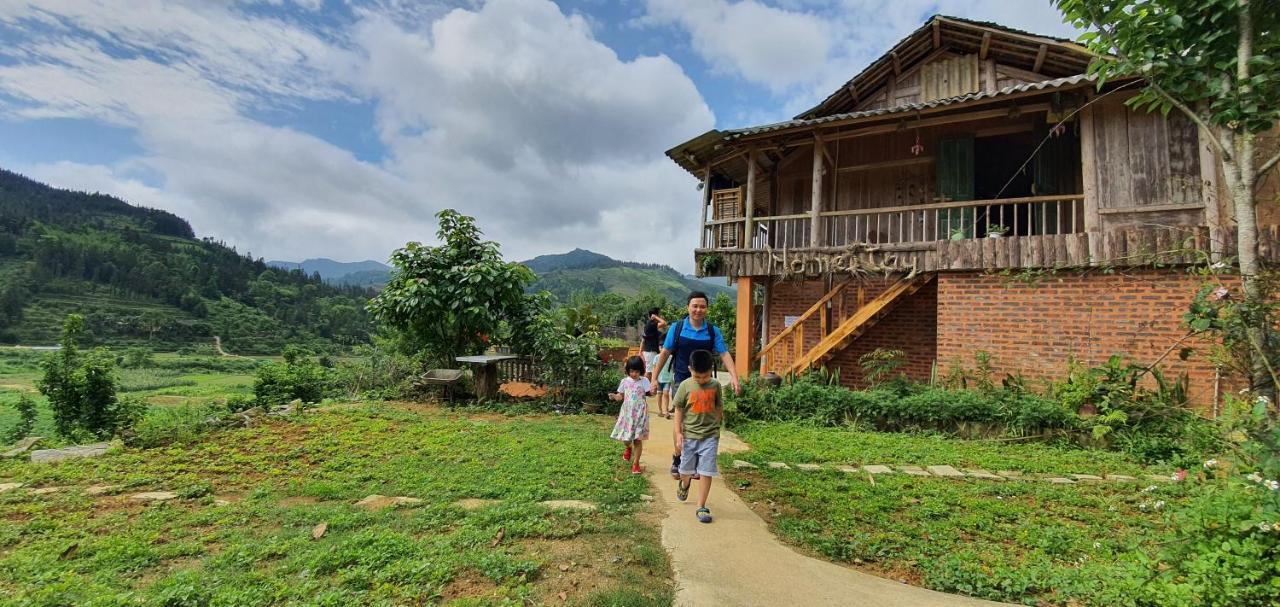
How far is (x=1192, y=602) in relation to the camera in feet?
7.13

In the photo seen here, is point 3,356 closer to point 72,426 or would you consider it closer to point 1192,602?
point 72,426

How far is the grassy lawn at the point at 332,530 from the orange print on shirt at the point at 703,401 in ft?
2.78

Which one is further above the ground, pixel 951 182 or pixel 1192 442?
pixel 951 182

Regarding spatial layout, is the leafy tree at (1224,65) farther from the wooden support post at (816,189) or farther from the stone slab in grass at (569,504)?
the wooden support post at (816,189)

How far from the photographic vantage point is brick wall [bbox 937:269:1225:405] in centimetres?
654

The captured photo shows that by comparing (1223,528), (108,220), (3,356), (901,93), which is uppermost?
(108,220)

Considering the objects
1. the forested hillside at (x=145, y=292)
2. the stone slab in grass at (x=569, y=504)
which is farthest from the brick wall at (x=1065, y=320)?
the forested hillside at (x=145, y=292)

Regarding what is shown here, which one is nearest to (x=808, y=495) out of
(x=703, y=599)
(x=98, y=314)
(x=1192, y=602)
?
(x=703, y=599)

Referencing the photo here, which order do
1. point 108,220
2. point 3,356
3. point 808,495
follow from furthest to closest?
point 108,220 → point 3,356 → point 808,495

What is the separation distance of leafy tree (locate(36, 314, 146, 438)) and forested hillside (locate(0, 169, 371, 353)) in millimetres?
37631

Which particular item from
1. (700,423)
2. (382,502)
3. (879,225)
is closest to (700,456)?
(700,423)

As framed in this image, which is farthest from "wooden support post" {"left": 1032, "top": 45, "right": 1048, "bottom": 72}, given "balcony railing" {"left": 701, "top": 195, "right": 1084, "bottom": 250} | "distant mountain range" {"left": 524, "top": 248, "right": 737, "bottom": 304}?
"distant mountain range" {"left": 524, "top": 248, "right": 737, "bottom": 304}

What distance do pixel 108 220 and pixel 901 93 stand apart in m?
89.1

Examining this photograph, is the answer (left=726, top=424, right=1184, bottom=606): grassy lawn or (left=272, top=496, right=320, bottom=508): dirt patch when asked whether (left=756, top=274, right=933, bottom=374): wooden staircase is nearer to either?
(left=726, top=424, right=1184, bottom=606): grassy lawn
